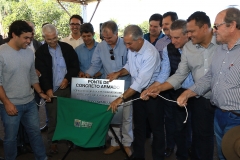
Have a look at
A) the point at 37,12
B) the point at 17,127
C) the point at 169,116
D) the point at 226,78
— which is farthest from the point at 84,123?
the point at 37,12

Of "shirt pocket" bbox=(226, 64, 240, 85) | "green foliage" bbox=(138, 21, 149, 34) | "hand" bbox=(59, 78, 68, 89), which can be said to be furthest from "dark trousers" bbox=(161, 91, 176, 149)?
"green foliage" bbox=(138, 21, 149, 34)

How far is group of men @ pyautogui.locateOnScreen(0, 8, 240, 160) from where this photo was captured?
221 centimetres

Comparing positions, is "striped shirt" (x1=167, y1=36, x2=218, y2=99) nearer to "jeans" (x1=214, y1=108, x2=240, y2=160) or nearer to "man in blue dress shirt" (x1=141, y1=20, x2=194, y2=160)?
"man in blue dress shirt" (x1=141, y1=20, x2=194, y2=160)

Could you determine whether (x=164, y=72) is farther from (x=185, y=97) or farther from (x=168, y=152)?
(x=168, y=152)

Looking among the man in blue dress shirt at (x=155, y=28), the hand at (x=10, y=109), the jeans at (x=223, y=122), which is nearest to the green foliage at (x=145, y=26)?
the man in blue dress shirt at (x=155, y=28)

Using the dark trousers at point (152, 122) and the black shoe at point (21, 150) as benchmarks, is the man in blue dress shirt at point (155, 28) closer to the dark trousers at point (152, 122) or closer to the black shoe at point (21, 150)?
the dark trousers at point (152, 122)

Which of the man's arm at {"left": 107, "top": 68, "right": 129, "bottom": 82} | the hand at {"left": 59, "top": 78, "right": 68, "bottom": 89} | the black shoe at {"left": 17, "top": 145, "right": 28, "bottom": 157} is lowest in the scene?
the black shoe at {"left": 17, "top": 145, "right": 28, "bottom": 157}

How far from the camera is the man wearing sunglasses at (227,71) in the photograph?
208 centimetres

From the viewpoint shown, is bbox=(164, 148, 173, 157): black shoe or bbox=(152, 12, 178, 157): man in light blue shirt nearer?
bbox=(152, 12, 178, 157): man in light blue shirt

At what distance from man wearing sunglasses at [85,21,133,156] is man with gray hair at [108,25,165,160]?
277mm

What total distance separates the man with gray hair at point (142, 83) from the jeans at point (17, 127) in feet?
3.09

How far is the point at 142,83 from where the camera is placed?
2900 millimetres

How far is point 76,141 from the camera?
284cm

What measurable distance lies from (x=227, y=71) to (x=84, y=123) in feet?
5.25
